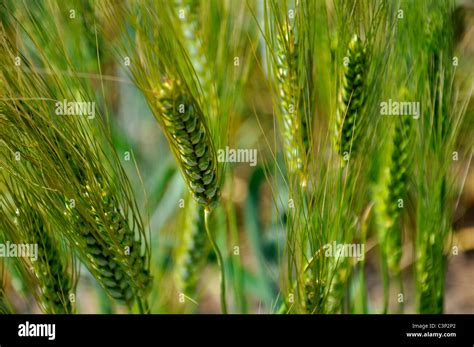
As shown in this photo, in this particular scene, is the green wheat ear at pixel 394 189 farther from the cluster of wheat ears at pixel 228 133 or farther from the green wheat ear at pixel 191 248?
the green wheat ear at pixel 191 248

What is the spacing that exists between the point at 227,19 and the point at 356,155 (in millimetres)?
264

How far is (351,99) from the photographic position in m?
0.86

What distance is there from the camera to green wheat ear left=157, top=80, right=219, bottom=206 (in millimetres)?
761

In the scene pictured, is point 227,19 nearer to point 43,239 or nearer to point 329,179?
point 329,179

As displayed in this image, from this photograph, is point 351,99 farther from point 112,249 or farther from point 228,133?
point 112,249

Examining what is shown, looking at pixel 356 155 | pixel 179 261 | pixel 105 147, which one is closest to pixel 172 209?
pixel 179 261

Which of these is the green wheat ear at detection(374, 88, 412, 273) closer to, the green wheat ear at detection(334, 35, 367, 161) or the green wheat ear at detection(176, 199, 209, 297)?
the green wheat ear at detection(334, 35, 367, 161)

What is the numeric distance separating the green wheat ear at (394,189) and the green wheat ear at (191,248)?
9.6 inches

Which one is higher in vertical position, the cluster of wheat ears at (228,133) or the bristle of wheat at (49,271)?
the cluster of wheat ears at (228,133)

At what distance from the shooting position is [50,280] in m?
0.88

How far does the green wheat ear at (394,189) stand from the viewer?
3.07 feet

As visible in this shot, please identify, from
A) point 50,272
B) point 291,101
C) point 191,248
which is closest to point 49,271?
point 50,272

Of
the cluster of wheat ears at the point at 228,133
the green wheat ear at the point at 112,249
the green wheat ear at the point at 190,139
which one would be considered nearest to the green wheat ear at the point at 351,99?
the cluster of wheat ears at the point at 228,133

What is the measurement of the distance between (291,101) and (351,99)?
0.24 feet
